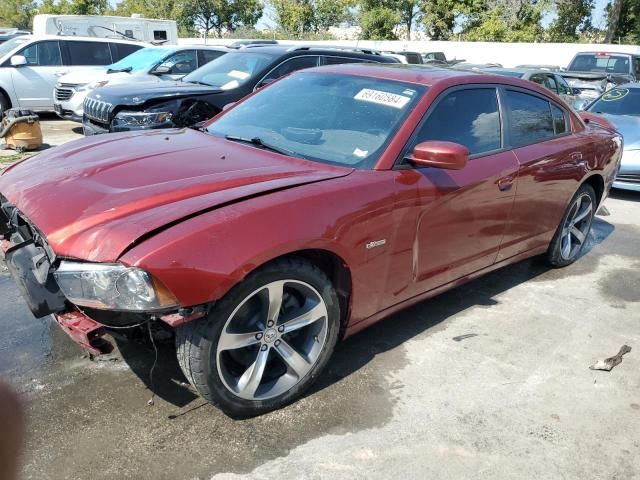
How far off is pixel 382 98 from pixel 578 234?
2664mm

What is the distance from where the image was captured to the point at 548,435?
2.79m

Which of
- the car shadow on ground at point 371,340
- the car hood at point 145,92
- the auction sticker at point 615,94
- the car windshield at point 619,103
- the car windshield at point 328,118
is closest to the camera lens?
the car shadow on ground at point 371,340

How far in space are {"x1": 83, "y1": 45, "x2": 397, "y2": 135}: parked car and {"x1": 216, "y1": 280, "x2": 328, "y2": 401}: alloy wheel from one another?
405 centimetres

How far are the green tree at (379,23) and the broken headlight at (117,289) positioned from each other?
3828cm

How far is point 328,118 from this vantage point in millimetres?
3457

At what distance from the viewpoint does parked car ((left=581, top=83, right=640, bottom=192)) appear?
7.38 metres

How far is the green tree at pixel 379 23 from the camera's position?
123 ft

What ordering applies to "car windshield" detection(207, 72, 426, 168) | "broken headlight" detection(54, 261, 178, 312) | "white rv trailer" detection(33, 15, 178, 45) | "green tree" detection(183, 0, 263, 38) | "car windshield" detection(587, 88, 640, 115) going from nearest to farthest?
"broken headlight" detection(54, 261, 178, 312) → "car windshield" detection(207, 72, 426, 168) → "car windshield" detection(587, 88, 640, 115) → "white rv trailer" detection(33, 15, 178, 45) → "green tree" detection(183, 0, 263, 38)

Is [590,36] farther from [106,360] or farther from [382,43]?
[106,360]

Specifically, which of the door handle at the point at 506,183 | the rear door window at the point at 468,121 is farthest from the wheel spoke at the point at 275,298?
the door handle at the point at 506,183

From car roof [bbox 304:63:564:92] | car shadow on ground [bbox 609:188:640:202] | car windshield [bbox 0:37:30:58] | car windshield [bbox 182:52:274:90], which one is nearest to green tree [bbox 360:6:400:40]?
car windshield [bbox 0:37:30:58]

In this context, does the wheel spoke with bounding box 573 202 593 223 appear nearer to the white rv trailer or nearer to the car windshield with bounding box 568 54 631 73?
the car windshield with bounding box 568 54 631 73

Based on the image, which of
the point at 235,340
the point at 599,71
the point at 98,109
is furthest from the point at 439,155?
the point at 599,71

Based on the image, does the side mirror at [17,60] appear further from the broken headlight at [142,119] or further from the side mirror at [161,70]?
the broken headlight at [142,119]
